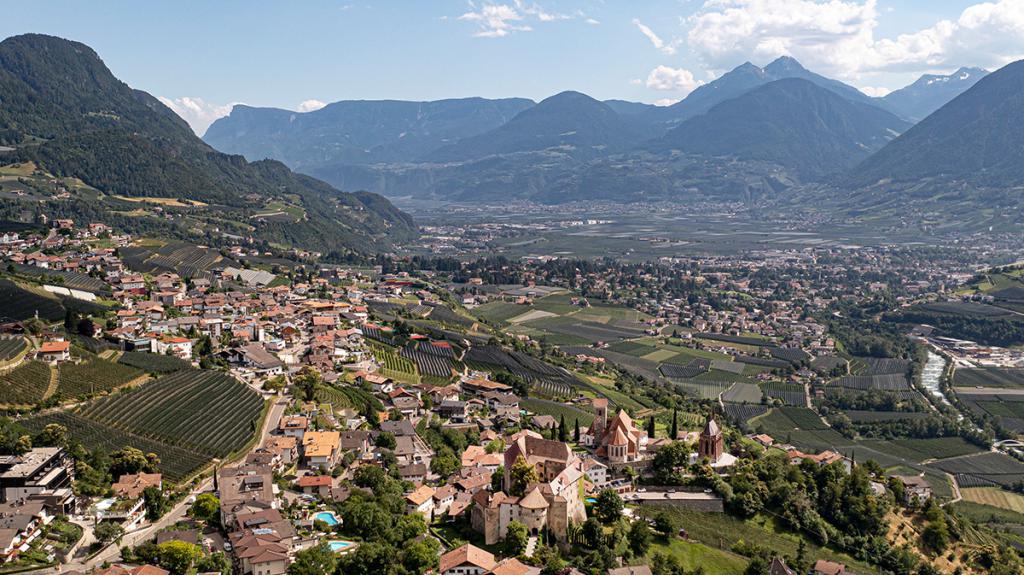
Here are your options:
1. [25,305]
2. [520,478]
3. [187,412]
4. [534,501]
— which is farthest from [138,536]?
[25,305]

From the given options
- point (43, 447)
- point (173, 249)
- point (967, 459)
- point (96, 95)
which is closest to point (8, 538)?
point (43, 447)

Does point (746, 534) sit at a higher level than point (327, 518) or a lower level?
lower

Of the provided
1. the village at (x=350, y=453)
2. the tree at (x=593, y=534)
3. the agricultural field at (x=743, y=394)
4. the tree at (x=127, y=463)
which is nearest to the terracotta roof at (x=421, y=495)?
the village at (x=350, y=453)

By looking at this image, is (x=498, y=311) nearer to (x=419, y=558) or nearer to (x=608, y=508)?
(x=608, y=508)

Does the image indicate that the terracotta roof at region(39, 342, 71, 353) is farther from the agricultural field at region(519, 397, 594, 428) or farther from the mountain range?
the mountain range

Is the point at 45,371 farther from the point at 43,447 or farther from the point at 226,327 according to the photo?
the point at 226,327

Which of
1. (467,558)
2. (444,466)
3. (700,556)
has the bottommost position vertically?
(700,556)
